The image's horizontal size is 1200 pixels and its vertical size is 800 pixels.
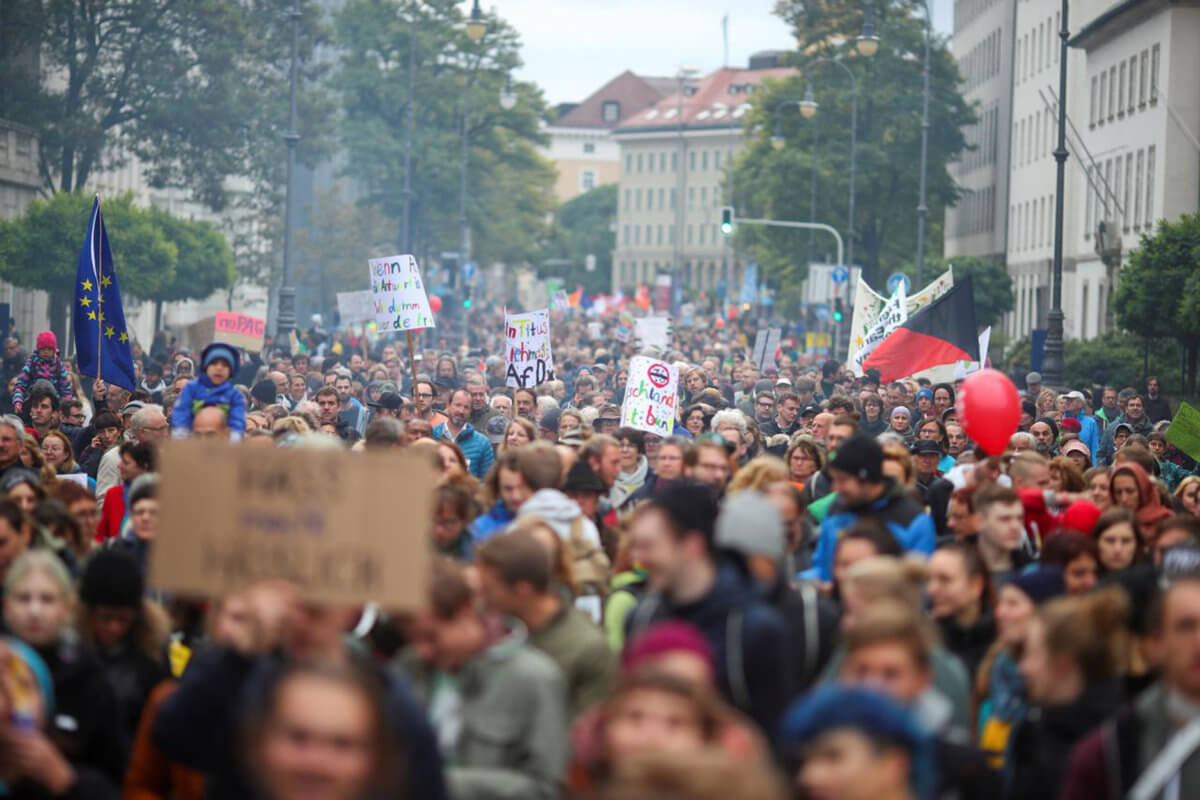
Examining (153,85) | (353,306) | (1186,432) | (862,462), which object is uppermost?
(153,85)

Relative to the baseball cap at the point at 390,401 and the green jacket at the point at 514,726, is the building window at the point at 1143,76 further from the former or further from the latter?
the green jacket at the point at 514,726

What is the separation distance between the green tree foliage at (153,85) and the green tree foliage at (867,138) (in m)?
19.6

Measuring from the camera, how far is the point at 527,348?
22.4 m

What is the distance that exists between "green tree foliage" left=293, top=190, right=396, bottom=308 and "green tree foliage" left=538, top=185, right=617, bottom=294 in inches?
4216

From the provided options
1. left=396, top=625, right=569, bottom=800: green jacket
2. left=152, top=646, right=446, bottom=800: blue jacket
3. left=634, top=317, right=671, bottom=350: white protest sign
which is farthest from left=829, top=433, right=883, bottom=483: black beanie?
left=634, top=317, right=671, bottom=350: white protest sign

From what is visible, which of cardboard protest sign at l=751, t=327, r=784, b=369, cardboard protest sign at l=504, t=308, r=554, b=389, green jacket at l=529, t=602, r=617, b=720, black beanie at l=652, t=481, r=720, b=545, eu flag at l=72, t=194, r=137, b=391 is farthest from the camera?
cardboard protest sign at l=751, t=327, r=784, b=369

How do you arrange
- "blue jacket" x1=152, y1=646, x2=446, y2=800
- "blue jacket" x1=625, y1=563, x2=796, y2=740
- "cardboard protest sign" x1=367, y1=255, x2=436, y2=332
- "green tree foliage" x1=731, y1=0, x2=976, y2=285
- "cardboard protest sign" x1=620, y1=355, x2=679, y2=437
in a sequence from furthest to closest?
1. "green tree foliage" x1=731, y1=0, x2=976, y2=285
2. "cardboard protest sign" x1=367, y1=255, x2=436, y2=332
3. "cardboard protest sign" x1=620, y1=355, x2=679, y2=437
4. "blue jacket" x1=625, y1=563, x2=796, y2=740
5. "blue jacket" x1=152, y1=646, x2=446, y2=800

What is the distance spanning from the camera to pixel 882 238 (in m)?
75.8

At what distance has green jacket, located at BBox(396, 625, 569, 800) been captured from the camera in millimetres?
6344

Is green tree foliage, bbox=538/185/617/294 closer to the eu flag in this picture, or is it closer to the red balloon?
the eu flag

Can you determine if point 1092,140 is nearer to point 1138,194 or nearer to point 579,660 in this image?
point 1138,194

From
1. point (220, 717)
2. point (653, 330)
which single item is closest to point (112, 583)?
point (220, 717)

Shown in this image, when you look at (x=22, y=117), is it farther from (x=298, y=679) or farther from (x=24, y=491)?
(x=298, y=679)

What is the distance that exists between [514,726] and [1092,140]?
61533 mm
